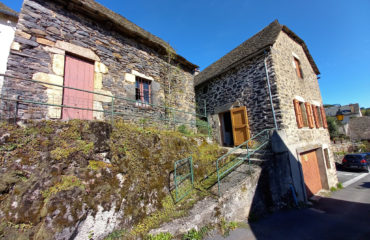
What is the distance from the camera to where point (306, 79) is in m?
9.34

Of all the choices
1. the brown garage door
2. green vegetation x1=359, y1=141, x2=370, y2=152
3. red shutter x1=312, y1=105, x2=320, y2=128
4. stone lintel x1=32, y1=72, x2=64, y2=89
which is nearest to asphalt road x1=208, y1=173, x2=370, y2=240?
the brown garage door

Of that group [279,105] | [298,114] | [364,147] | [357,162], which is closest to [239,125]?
[279,105]

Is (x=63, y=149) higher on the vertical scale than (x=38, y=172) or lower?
higher

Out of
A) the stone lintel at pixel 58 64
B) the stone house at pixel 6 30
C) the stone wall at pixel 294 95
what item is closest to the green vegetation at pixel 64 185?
the stone lintel at pixel 58 64

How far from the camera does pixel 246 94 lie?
25.6 ft

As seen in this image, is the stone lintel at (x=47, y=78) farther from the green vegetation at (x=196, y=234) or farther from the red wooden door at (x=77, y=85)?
the green vegetation at (x=196, y=234)

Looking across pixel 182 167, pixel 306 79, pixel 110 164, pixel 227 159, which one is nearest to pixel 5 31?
pixel 110 164

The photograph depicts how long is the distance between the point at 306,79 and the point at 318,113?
2330mm

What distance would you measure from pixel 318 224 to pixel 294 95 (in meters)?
5.49

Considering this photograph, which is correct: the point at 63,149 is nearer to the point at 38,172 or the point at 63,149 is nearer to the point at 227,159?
the point at 38,172

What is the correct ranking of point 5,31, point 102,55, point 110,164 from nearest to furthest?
point 110,164 → point 102,55 → point 5,31

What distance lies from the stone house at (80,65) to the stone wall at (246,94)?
289cm

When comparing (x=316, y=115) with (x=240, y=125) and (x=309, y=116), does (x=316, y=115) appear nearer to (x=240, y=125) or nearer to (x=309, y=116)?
(x=309, y=116)

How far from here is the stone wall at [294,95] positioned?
6.64 m
